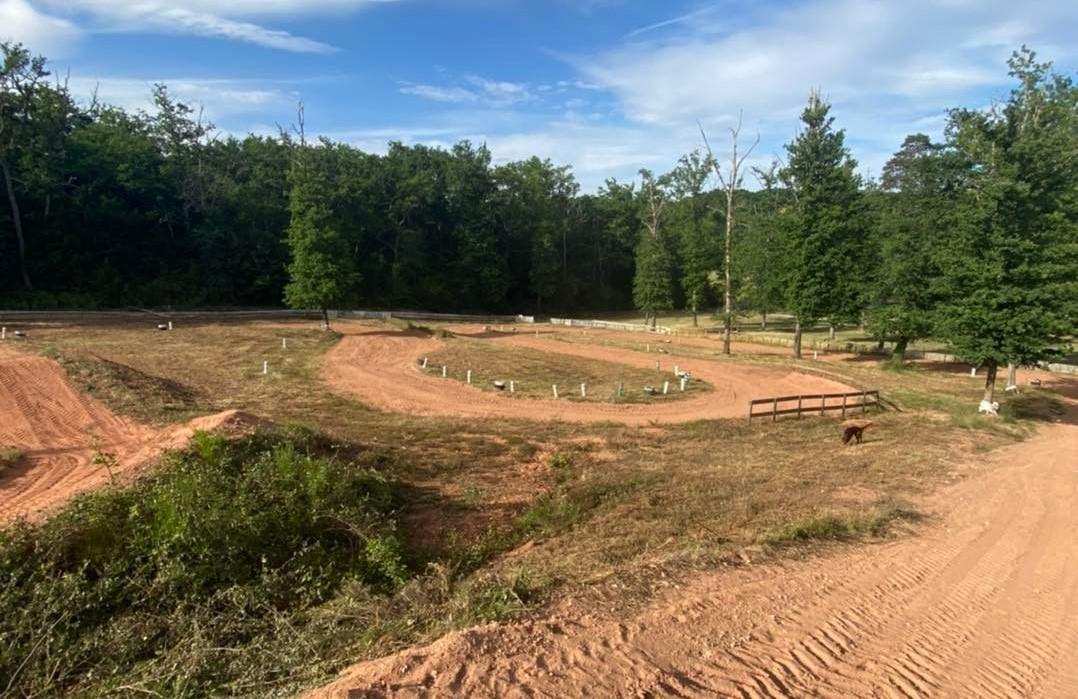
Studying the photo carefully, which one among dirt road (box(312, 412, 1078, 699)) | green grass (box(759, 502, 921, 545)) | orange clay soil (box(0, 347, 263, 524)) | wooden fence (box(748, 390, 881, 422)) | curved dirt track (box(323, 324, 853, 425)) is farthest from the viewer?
curved dirt track (box(323, 324, 853, 425))

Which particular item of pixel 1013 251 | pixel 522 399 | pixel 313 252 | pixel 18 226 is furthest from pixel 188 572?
pixel 18 226

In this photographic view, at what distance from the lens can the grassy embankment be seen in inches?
324

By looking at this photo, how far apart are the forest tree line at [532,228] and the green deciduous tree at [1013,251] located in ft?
0.32

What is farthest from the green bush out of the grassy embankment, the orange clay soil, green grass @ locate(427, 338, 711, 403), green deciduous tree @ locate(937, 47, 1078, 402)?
green deciduous tree @ locate(937, 47, 1078, 402)

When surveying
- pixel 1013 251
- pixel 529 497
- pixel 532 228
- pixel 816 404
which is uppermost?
pixel 532 228

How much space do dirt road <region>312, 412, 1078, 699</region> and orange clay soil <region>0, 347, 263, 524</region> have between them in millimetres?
9939

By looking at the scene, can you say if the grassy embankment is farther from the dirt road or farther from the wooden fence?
the wooden fence

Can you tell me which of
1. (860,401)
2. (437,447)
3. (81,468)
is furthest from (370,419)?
(860,401)

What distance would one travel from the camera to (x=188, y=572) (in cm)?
964

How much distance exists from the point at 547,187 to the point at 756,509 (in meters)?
78.8

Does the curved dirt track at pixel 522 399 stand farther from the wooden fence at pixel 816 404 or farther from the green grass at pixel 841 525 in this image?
the green grass at pixel 841 525

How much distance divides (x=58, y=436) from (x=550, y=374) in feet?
77.1

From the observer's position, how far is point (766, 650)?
7.90 m

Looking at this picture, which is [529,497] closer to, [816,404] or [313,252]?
[816,404]
